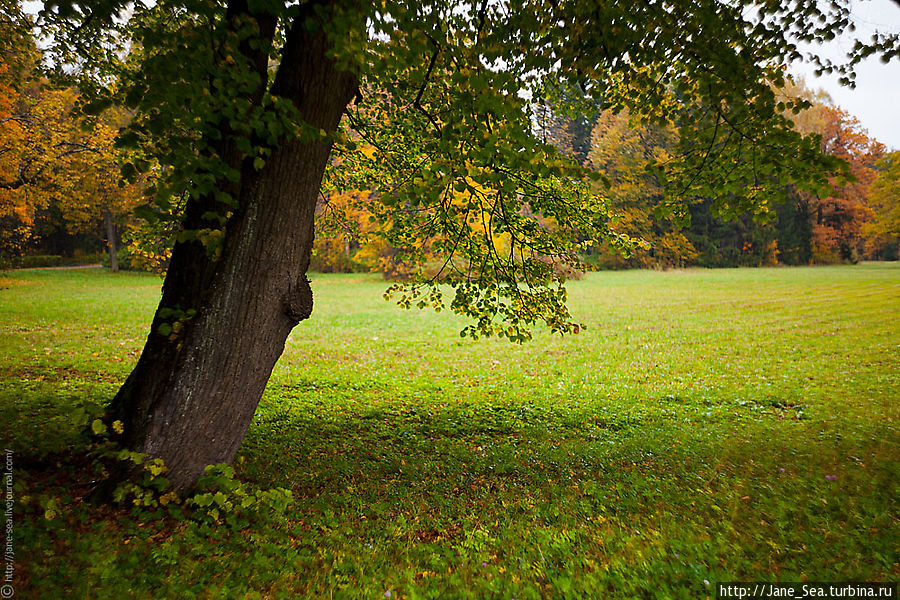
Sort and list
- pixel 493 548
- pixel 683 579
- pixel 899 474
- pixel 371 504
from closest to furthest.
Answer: pixel 683 579
pixel 493 548
pixel 371 504
pixel 899 474

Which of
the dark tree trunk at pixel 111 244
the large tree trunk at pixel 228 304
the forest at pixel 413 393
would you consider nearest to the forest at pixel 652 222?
the dark tree trunk at pixel 111 244

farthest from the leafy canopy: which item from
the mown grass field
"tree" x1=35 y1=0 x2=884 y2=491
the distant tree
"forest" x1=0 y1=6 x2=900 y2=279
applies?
the distant tree

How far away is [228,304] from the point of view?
3312 millimetres

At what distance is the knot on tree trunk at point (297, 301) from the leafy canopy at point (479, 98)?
776mm

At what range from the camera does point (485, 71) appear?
357cm

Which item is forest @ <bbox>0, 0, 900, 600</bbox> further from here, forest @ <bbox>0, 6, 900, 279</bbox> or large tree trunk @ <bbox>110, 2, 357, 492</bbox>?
forest @ <bbox>0, 6, 900, 279</bbox>

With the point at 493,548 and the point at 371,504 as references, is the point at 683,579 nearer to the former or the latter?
the point at 493,548

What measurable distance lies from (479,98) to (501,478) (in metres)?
3.80

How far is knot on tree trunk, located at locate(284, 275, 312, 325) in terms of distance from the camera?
3.58 m

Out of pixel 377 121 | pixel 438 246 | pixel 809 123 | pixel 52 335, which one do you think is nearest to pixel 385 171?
pixel 377 121

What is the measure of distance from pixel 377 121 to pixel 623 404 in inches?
244

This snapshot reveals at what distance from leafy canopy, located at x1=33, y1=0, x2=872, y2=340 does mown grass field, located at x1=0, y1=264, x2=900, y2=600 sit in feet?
6.74

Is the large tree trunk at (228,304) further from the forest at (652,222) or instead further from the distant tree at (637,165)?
the distant tree at (637,165)

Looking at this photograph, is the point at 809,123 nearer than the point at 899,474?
No
